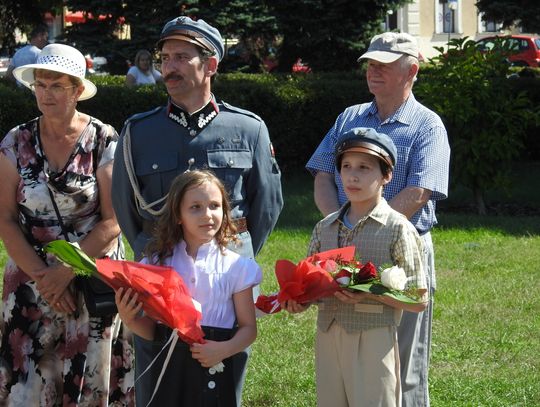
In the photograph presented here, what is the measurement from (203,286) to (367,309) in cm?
73

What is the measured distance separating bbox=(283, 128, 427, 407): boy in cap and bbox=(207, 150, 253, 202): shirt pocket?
1.59 ft

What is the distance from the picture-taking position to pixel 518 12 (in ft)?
67.7

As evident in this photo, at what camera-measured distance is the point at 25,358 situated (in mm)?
5168

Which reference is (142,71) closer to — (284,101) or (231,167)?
(284,101)

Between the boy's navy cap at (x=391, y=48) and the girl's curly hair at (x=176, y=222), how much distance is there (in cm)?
117

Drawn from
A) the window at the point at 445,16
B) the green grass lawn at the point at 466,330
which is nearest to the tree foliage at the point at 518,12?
the green grass lawn at the point at 466,330

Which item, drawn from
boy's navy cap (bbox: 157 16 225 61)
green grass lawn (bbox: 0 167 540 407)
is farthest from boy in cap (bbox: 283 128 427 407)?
green grass lawn (bbox: 0 167 540 407)

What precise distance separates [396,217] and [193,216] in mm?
921

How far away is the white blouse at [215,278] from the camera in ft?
14.0

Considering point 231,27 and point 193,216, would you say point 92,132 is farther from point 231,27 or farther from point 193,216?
point 231,27

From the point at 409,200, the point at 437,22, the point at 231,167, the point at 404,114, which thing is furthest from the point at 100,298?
the point at 437,22

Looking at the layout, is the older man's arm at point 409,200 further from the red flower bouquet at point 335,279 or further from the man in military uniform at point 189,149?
the red flower bouquet at point 335,279

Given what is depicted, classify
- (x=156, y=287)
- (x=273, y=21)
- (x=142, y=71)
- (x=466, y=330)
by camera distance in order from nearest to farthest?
(x=156, y=287) < (x=466, y=330) < (x=142, y=71) < (x=273, y=21)

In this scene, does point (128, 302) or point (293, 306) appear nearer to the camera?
point (128, 302)
